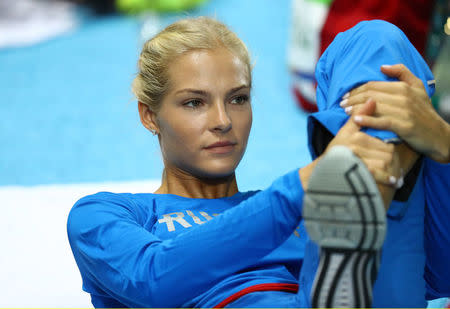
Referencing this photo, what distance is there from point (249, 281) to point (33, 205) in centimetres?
103

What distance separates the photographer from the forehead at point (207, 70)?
1153mm

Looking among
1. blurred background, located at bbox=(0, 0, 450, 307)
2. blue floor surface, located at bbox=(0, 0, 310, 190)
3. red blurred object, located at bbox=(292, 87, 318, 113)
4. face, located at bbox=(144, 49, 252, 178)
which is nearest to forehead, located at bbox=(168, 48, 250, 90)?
→ face, located at bbox=(144, 49, 252, 178)

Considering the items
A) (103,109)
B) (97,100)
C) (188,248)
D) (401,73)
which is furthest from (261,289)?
(97,100)

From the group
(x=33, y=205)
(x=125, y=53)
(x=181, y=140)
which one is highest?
(x=125, y=53)

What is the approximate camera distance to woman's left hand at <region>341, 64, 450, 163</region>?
2.92 ft

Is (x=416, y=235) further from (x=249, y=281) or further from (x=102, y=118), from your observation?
(x=102, y=118)

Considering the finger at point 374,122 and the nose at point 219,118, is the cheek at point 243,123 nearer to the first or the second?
the nose at point 219,118

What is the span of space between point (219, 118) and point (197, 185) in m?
0.19

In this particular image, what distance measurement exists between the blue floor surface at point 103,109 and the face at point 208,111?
3.76 ft

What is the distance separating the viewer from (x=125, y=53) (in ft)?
15.3

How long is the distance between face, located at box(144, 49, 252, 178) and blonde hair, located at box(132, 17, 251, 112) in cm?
2

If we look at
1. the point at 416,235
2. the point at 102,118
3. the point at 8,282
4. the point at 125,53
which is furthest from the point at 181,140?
the point at 125,53

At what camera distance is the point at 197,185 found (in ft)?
4.16

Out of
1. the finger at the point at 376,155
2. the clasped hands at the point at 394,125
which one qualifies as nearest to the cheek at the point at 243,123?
the clasped hands at the point at 394,125
